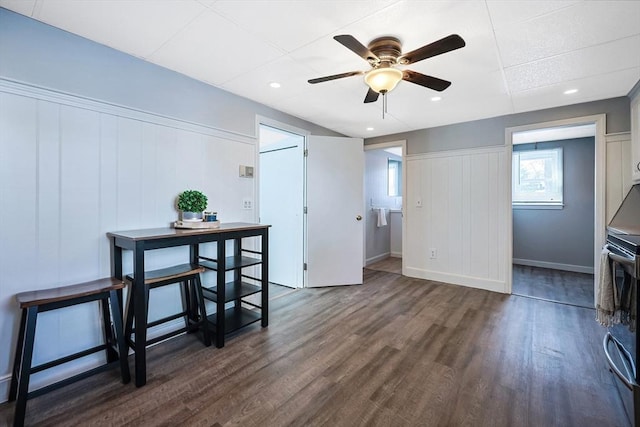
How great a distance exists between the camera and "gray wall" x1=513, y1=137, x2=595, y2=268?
436cm

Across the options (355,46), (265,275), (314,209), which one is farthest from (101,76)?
(314,209)

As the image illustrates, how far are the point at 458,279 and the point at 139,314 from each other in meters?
3.68

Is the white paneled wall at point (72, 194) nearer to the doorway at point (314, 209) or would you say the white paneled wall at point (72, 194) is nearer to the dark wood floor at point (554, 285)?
the doorway at point (314, 209)

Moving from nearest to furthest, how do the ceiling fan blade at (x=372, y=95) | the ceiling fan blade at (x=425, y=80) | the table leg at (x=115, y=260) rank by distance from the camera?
the ceiling fan blade at (x=425, y=80)
the table leg at (x=115, y=260)
the ceiling fan blade at (x=372, y=95)

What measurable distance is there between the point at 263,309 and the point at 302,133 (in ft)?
7.26

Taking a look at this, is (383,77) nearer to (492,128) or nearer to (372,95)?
(372,95)

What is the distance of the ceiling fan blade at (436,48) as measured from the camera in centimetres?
145

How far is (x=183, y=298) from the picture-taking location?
239cm

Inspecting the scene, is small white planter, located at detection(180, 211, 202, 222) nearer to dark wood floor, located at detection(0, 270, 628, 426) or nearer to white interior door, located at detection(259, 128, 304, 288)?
dark wood floor, located at detection(0, 270, 628, 426)

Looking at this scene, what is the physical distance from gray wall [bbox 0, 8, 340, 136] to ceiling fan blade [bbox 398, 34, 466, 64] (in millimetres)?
1750

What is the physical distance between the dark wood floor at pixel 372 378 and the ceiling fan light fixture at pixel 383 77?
198 centimetres

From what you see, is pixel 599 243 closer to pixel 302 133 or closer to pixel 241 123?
pixel 302 133

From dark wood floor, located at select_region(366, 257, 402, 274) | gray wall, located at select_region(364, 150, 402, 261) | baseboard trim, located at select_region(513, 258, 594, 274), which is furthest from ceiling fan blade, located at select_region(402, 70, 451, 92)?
baseboard trim, located at select_region(513, 258, 594, 274)

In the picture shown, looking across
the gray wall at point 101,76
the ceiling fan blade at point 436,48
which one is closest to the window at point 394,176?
the gray wall at point 101,76
